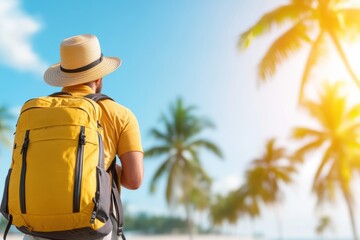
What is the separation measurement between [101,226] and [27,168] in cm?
38

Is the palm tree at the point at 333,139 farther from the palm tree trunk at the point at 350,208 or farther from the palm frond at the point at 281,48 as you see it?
the palm frond at the point at 281,48

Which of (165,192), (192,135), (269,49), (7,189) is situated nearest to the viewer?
(7,189)

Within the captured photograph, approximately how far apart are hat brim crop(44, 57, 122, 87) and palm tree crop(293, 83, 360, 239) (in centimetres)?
2497

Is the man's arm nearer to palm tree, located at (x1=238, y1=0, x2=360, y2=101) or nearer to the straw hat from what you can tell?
→ the straw hat

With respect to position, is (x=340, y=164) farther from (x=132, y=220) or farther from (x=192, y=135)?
(x=132, y=220)

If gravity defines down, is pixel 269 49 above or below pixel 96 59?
above

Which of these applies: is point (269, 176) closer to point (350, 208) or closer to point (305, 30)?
point (350, 208)

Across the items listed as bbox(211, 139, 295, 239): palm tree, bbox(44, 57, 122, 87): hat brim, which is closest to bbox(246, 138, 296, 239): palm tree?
bbox(211, 139, 295, 239): palm tree

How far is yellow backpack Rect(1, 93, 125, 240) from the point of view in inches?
70.7

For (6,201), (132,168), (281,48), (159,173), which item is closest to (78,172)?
(132,168)

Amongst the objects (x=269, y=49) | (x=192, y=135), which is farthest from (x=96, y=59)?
(x=192, y=135)

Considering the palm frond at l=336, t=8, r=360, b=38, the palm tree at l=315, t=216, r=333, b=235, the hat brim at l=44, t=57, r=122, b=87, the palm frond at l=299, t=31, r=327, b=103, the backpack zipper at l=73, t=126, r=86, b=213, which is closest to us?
the backpack zipper at l=73, t=126, r=86, b=213

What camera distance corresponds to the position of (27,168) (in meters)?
1.85

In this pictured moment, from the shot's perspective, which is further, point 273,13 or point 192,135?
point 192,135
